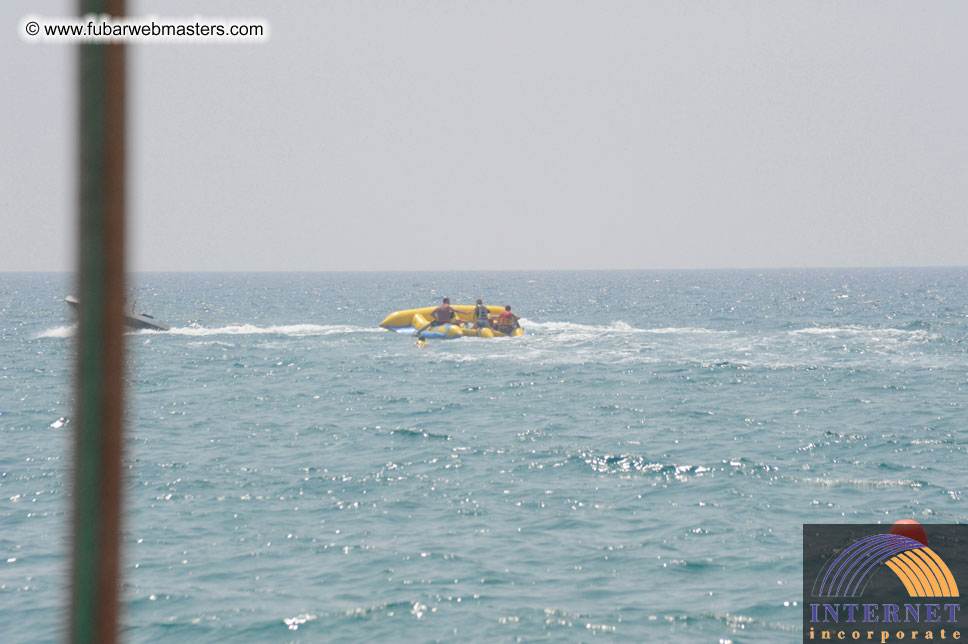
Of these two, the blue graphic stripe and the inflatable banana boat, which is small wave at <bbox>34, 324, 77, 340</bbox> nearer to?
the inflatable banana boat

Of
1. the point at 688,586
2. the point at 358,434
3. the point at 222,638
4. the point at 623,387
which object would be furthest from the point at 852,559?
→ the point at 623,387

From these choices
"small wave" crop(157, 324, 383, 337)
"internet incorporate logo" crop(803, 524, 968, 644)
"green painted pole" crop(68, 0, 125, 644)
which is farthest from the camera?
"small wave" crop(157, 324, 383, 337)

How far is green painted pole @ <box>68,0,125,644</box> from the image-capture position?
1.54 m

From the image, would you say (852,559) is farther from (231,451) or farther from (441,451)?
(231,451)

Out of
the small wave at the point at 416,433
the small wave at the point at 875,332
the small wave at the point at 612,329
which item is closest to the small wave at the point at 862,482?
the small wave at the point at 416,433

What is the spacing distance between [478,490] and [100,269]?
13361mm

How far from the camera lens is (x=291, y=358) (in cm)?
3497

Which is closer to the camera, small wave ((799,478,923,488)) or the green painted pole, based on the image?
the green painted pole

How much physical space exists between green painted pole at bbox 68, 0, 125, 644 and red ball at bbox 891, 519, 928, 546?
12355mm

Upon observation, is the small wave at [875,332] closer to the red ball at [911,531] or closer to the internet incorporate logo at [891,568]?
the red ball at [911,531]

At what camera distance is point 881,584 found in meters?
10.6

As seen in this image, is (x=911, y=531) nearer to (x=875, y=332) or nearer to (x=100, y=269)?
(x=100, y=269)

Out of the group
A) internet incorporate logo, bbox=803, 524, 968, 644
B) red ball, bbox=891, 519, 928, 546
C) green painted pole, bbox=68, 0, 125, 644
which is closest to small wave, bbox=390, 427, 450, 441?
internet incorporate logo, bbox=803, 524, 968, 644

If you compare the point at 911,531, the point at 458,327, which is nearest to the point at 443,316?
the point at 458,327
